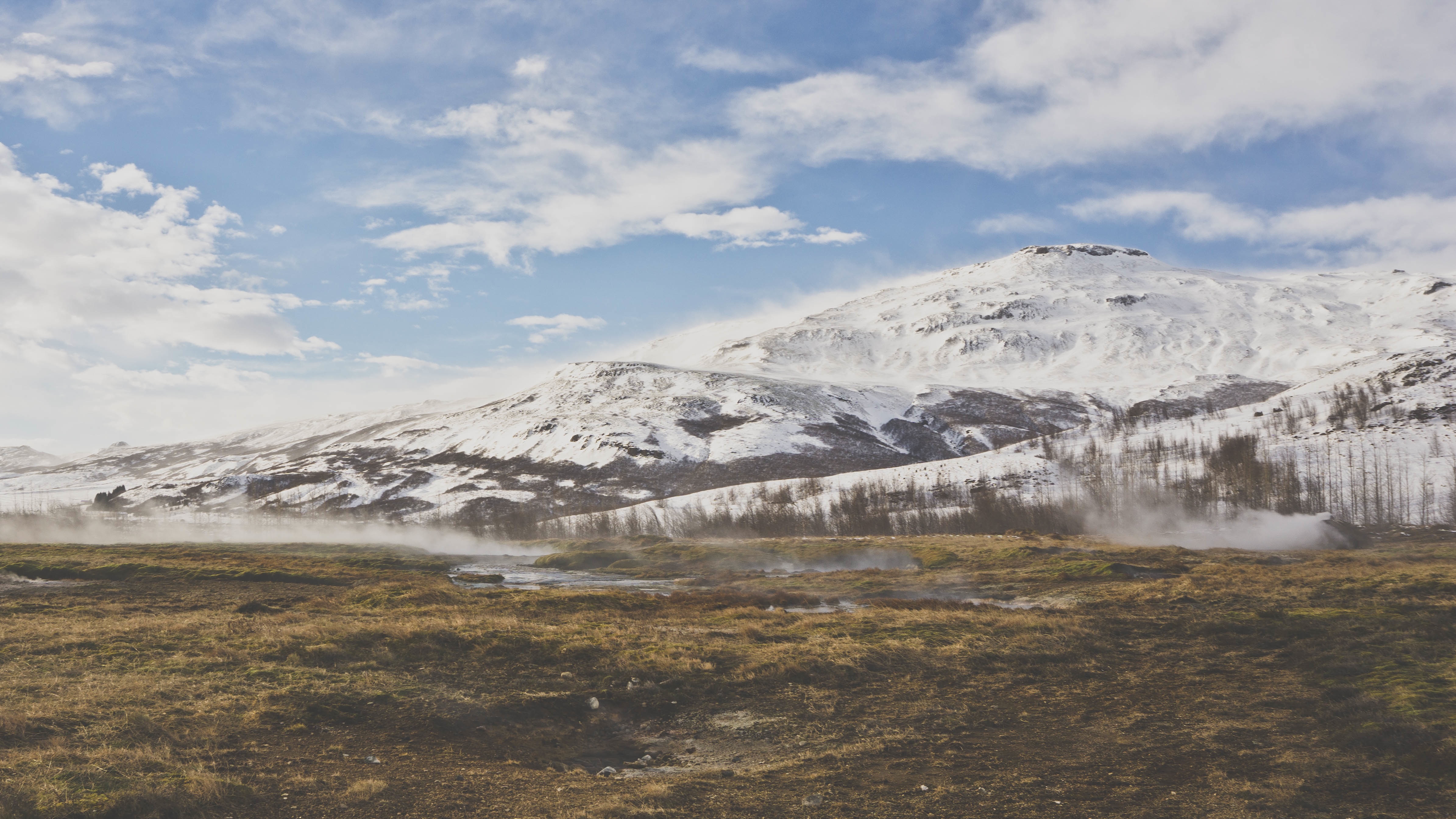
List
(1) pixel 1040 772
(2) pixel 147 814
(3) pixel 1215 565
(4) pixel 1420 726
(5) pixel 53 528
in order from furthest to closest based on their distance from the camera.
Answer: (5) pixel 53 528 < (3) pixel 1215 565 < (4) pixel 1420 726 < (1) pixel 1040 772 < (2) pixel 147 814

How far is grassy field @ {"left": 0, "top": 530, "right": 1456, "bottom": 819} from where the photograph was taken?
15.4 metres

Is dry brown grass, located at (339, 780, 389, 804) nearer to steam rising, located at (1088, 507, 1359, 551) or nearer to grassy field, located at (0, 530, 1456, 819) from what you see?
grassy field, located at (0, 530, 1456, 819)

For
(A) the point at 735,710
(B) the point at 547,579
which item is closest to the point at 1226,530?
(B) the point at 547,579

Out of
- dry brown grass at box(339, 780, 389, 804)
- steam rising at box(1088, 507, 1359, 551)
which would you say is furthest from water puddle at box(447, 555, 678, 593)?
steam rising at box(1088, 507, 1359, 551)

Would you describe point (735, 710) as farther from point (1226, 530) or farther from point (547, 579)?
point (1226, 530)

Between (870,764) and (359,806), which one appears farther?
(870,764)

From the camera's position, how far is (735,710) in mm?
23766

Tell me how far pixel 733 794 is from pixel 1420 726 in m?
16.8

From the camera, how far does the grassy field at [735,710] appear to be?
15.4m

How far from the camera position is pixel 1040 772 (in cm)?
1772

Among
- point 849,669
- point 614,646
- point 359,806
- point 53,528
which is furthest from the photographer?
point 53,528

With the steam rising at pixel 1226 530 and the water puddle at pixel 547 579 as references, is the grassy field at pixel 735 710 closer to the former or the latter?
the water puddle at pixel 547 579

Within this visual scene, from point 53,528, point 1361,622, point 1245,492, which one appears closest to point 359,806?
point 1361,622

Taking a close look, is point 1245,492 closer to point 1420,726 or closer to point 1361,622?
point 1361,622
